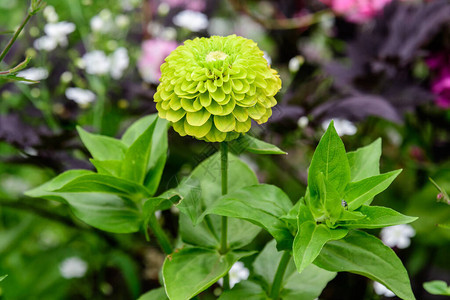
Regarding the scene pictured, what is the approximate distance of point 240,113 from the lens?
31cm

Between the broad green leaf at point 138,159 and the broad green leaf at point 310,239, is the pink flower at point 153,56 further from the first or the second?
the broad green leaf at point 310,239

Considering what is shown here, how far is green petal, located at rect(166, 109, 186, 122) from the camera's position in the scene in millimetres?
309

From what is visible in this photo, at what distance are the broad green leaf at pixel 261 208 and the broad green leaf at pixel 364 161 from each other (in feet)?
0.20

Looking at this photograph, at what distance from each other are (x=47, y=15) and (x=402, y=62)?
1.73 ft

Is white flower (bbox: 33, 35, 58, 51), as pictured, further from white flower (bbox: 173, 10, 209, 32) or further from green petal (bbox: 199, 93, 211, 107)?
green petal (bbox: 199, 93, 211, 107)

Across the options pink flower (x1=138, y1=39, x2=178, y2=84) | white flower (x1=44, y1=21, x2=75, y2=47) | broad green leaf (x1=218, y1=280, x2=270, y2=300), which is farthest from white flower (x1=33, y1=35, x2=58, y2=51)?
broad green leaf (x1=218, y1=280, x2=270, y2=300)

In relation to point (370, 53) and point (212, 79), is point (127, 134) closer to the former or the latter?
point (212, 79)

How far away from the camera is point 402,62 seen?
665mm

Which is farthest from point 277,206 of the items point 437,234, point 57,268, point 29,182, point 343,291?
point 29,182

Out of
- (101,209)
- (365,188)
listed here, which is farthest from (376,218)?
(101,209)

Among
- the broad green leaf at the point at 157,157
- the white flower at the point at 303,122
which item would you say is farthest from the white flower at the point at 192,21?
the broad green leaf at the point at 157,157

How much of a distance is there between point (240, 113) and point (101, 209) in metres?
0.17

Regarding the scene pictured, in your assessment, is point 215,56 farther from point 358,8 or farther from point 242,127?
point 358,8

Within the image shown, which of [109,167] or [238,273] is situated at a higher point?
[109,167]
